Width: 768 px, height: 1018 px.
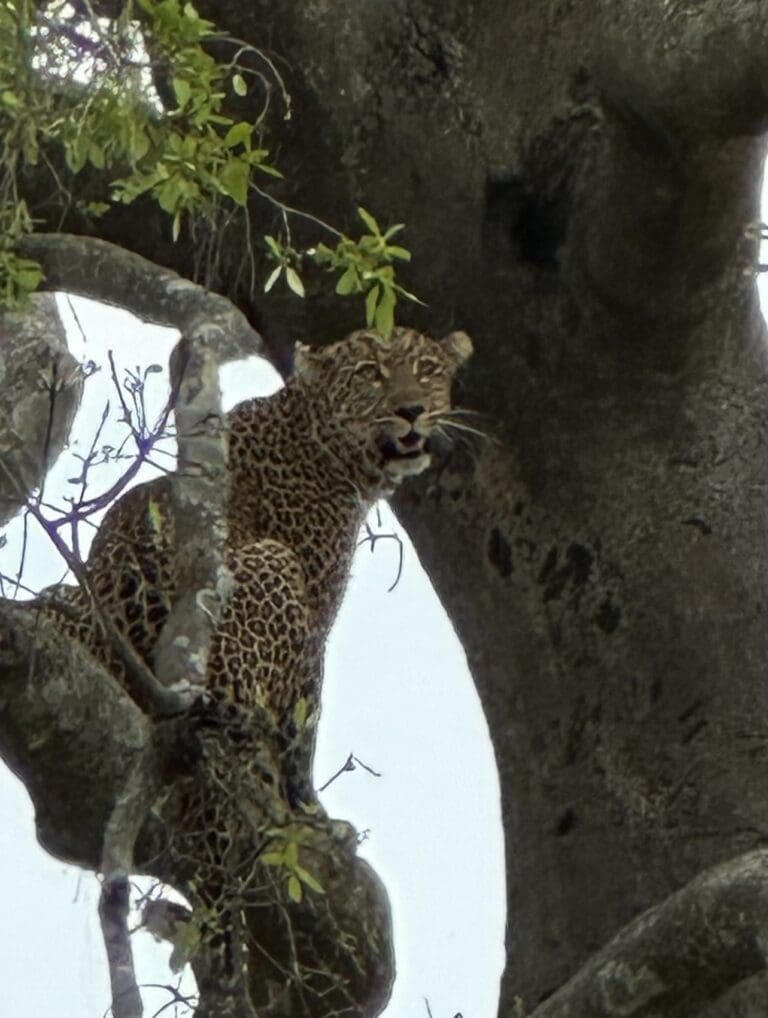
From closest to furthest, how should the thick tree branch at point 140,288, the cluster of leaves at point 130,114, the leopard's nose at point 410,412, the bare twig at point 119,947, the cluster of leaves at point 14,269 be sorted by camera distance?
the bare twig at point 119,947 → the cluster of leaves at point 130,114 → the cluster of leaves at point 14,269 → the thick tree branch at point 140,288 → the leopard's nose at point 410,412

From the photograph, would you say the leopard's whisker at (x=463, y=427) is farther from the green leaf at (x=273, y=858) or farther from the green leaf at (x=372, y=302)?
the green leaf at (x=273, y=858)

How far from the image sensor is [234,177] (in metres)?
4.78

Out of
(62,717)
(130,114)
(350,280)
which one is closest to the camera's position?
(130,114)

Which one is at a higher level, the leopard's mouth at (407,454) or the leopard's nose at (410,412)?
the leopard's nose at (410,412)

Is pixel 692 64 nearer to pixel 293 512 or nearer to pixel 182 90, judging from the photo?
pixel 182 90

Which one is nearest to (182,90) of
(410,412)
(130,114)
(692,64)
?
(130,114)

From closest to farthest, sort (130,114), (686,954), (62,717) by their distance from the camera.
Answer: (130,114) < (686,954) < (62,717)

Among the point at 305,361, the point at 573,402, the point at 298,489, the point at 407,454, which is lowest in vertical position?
the point at 573,402

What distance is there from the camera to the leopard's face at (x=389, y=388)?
6.39 metres

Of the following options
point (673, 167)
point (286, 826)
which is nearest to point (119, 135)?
point (286, 826)

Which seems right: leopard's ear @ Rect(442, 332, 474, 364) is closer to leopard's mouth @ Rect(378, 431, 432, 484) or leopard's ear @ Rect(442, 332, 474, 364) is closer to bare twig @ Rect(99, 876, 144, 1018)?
leopard's mouth @ Rect(378, 431, 432, 484)

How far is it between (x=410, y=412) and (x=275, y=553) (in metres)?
0.55

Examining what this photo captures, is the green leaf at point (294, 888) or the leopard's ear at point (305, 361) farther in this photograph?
the leopard's ear at point (305, 361)

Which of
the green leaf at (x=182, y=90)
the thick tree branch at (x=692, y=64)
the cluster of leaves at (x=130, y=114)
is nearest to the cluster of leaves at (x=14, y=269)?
the cluster of leaves at (x=130, y=114)
